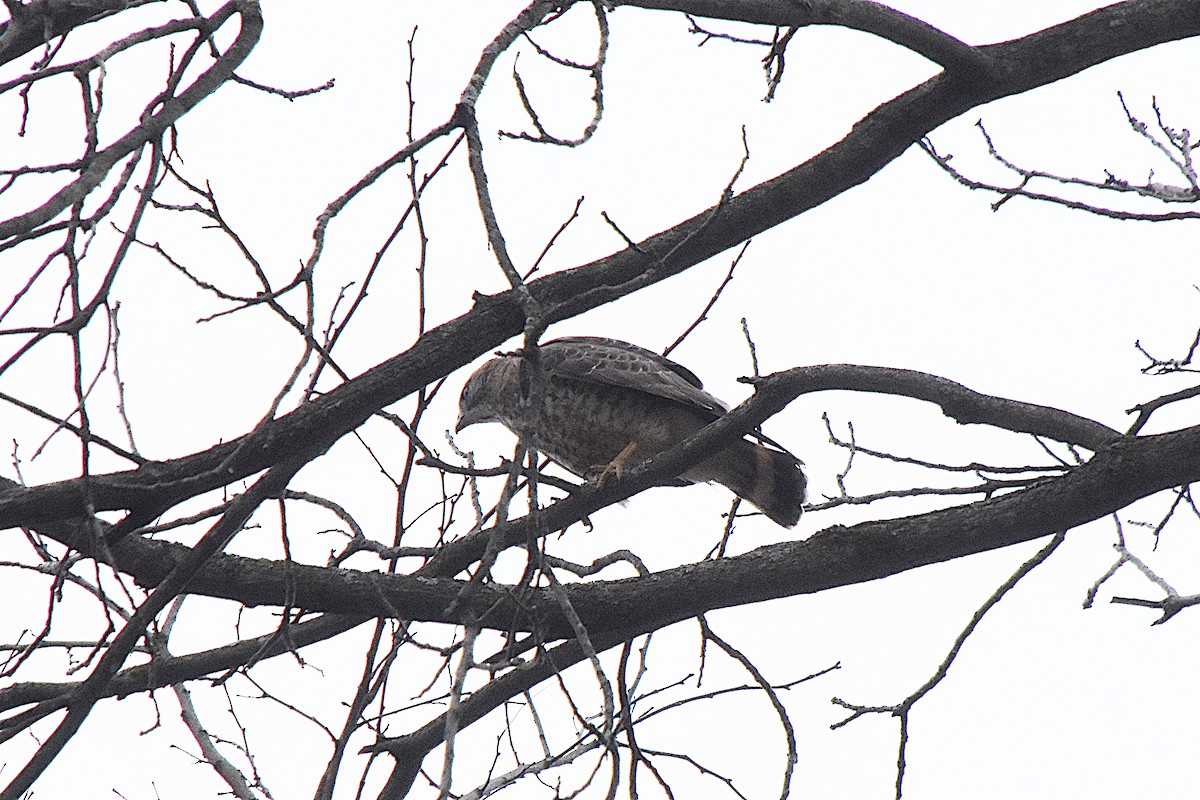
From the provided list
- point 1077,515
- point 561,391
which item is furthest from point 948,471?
point 561,391

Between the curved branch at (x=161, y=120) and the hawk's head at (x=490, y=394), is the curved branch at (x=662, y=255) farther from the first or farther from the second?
the hawk's head at (x=490, y=394)

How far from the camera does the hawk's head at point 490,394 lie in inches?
241

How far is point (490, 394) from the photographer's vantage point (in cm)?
626

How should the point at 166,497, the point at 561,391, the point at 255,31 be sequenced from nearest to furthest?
1. the point at 255,31
2. the point at 166,497
3. the point at 561,391

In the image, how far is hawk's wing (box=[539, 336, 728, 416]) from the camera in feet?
17.6

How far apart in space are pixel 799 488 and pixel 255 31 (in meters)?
3.05

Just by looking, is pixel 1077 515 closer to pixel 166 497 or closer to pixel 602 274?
pixel 602 274

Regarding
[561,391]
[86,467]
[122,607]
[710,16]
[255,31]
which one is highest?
[561,391]

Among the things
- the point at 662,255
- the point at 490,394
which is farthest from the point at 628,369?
the point at 662,255

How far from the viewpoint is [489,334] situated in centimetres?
308

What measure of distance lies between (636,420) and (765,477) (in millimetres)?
712

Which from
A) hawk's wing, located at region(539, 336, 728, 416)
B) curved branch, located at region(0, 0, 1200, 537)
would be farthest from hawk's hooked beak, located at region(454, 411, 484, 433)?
curved branch, located at region(0, 0, 1200, 537)

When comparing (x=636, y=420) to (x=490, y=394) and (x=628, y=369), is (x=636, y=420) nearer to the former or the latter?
(x=628, y=369)

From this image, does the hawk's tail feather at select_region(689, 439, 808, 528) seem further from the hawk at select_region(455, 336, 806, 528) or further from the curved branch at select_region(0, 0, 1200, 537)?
the curved branch at select_region(0, 0, 1200, 537)
